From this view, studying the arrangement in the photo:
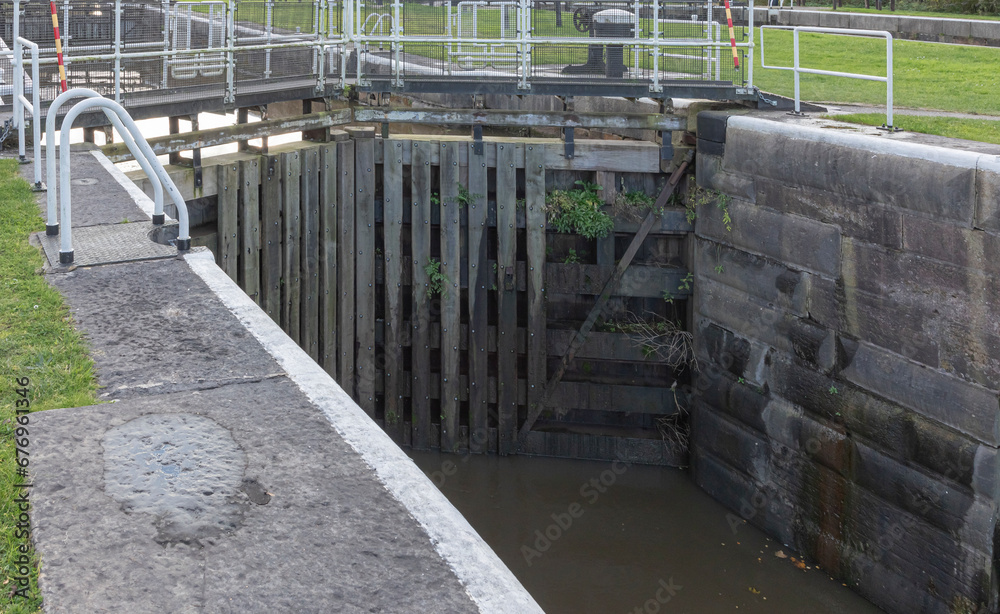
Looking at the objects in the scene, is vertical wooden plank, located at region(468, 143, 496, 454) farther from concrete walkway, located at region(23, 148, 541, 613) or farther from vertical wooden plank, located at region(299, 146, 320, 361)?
concrete walkway, located at region(23, 148, 541, 613)

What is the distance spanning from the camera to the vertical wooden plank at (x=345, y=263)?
11.9 m

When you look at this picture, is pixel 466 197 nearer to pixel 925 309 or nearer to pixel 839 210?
pixel 839 210

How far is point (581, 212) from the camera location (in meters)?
11.2

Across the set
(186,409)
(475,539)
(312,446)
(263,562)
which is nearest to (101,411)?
(186,409)

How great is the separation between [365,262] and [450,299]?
1.12 meters

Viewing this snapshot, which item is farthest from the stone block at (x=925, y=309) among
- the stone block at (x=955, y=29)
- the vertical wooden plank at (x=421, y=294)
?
the stone block at (x=955, y=29)

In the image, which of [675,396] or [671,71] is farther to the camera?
[671,71]

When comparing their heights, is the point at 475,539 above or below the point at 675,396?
above

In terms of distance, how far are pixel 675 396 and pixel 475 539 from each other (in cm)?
812

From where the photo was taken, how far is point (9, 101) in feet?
37.4

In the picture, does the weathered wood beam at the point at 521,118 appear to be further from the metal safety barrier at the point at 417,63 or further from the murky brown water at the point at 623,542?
the murky brown water at the point at 623,542

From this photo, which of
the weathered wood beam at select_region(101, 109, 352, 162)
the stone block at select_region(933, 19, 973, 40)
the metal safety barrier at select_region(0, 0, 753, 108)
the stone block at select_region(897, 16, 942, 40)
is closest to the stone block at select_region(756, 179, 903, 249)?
the metal safety barrier at select_region(0, 0, 753, 108)

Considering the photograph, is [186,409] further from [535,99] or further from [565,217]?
[535,99]

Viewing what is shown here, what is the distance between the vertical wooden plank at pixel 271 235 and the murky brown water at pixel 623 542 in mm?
2461
